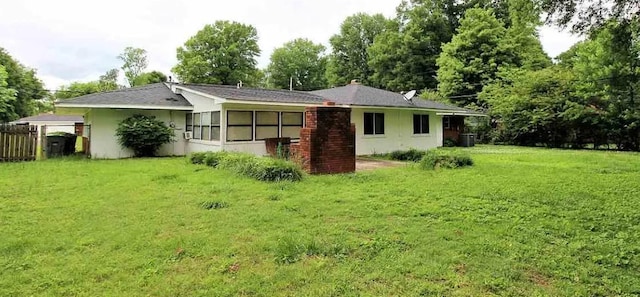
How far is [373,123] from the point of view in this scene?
52.0 ft

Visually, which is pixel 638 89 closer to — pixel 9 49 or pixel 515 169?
pixel 515 169

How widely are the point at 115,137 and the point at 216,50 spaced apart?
30.5 metres

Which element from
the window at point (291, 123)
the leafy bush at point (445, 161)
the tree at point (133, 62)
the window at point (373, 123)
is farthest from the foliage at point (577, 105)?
the tree at point (133, 62)

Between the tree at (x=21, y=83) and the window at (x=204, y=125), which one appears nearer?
the window at (x=204, y=125)

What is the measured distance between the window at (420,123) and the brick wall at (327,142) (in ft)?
30.4

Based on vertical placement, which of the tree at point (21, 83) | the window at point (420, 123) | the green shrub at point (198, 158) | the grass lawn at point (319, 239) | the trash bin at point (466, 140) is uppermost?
the tree at point (21, 83)

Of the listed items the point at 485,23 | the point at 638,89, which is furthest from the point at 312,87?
the point at 638,89

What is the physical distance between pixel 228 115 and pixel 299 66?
123 feet

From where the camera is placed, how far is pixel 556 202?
19.0 ft

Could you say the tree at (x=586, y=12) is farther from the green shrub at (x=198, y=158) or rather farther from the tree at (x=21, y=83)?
the tree at (x=21, y=83)

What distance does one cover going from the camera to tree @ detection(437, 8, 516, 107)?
1136 inches

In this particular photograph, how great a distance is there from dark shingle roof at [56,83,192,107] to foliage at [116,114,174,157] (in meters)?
0.61

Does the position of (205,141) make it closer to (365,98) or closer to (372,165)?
(372,165)

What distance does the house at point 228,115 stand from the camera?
13078 mm
